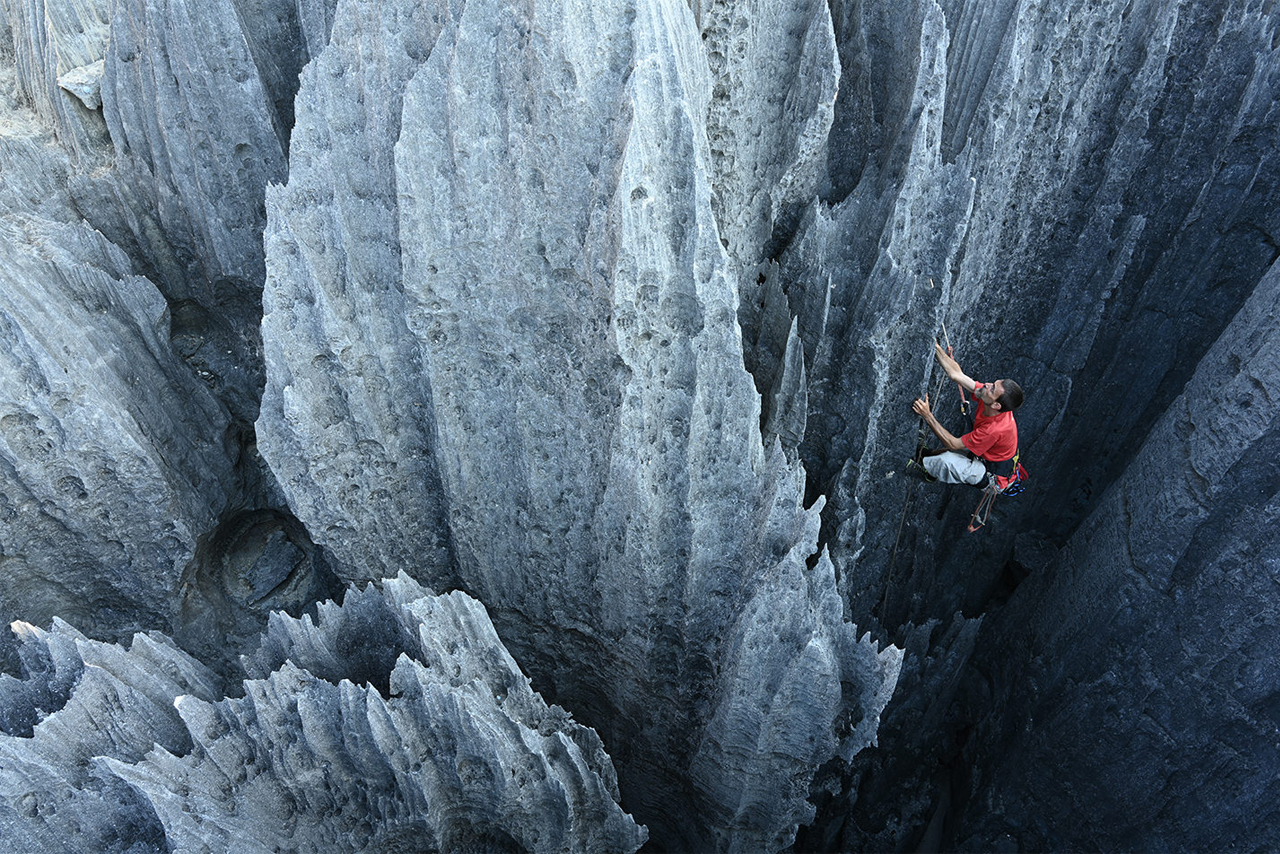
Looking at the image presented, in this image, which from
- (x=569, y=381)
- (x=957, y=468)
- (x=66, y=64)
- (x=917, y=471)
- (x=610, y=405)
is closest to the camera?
(x=610, y=405)

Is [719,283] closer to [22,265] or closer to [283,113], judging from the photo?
[283,113]

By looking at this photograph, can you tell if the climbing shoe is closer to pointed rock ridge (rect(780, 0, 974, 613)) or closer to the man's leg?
pointed rock ridge (rect(780, 0, 974, 613))

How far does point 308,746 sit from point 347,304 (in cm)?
383

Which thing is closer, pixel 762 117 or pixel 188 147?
pixel 762 117

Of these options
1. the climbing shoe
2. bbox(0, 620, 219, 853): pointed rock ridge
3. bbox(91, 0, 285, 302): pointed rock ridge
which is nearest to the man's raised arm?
the climbing shoe

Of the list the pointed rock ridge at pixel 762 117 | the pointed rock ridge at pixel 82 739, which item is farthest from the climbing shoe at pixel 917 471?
the pointed rock ridge at pixel 82 739

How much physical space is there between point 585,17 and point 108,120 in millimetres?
6382

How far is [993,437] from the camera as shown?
368 inches

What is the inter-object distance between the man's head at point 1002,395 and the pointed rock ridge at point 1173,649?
174 centimetres

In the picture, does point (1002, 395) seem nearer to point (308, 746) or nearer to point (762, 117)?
point (762, 117)

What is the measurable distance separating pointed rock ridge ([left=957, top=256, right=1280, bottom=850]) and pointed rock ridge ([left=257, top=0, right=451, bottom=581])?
7.92m

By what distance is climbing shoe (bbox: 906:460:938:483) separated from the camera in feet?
32.8

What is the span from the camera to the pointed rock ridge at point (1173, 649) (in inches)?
314

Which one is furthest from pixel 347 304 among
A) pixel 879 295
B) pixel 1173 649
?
pixel 1173 649
